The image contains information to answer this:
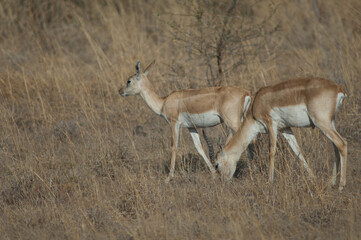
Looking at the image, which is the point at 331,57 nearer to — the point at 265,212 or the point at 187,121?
the point at 187,121

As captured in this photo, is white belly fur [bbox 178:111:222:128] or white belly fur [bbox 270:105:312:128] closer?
white belly fur [bbox 270:105:312:128]

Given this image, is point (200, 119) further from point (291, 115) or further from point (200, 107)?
point (291, 115)

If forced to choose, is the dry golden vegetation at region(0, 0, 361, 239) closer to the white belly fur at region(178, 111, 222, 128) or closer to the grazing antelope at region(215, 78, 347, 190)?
the grazing antelope at region(215, 78, 347, 190)

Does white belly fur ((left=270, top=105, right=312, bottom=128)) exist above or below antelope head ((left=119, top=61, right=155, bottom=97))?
below

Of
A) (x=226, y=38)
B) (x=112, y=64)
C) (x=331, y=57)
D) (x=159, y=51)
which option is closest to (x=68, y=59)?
(x=112, y=64)

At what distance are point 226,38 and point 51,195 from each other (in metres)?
4.72

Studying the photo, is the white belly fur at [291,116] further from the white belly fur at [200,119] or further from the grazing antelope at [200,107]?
the white belly fur at [200,119]

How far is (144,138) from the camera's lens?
8.00m

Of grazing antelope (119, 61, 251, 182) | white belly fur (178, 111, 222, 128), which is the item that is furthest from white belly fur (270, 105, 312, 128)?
white belly fur (178, 111, 222, 128)

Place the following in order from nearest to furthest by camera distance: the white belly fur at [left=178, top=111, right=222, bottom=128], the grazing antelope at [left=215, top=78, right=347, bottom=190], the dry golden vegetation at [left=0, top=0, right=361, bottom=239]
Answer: the dry golden vegetation at [left=0, top=0, right=361, bottom=239] < the grazing antelope at [left=215, top=78, right=347, bottom=190] < the white belly fur at [left=178, top=111, right=222, bottom=128]

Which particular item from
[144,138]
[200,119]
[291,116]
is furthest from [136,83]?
[291,116]

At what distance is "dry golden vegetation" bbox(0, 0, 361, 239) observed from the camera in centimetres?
457

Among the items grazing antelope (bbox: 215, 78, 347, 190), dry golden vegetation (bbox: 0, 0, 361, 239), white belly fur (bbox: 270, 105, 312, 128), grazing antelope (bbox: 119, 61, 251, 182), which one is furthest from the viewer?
grazing antelope (bbox: 119, 61, 251, 182)

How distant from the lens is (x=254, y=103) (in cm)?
570
